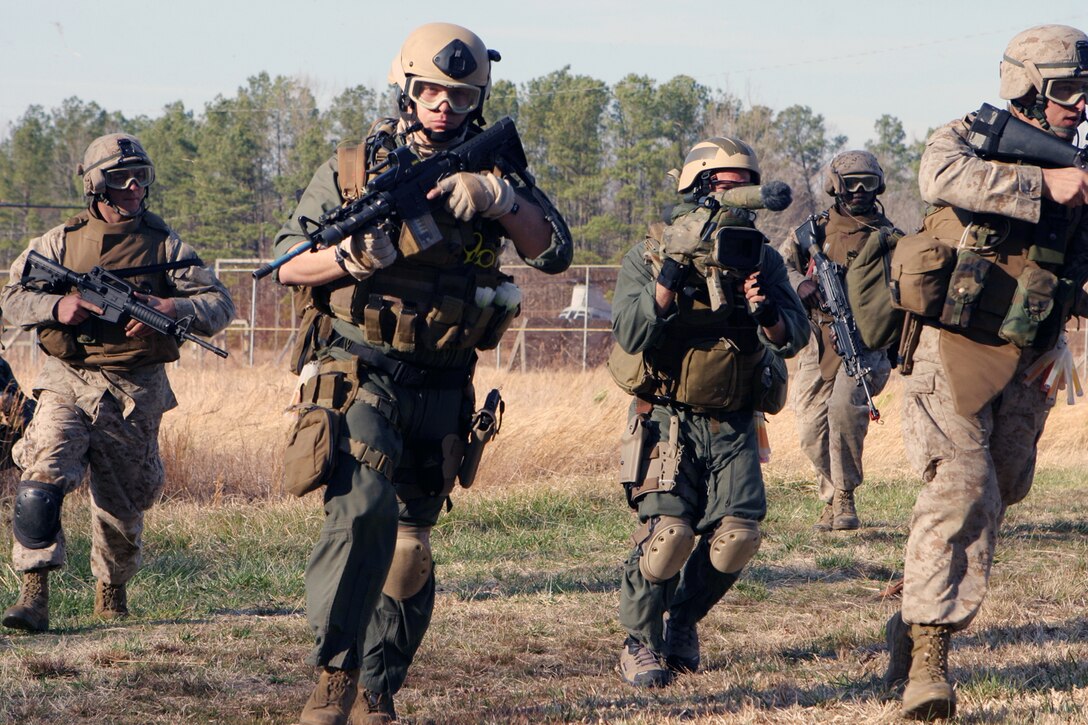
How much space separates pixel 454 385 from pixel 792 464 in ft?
28.3

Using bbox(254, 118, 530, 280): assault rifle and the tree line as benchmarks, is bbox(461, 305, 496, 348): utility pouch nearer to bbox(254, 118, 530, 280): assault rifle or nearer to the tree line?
bbox(254, 118, 530, 280): assault rifle

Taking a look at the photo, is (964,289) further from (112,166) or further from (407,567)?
(112,166)

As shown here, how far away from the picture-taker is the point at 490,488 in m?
10.3

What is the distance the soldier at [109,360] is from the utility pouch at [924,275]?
10.8 ft

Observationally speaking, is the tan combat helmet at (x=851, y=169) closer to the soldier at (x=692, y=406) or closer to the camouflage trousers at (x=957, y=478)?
the soldier at (x=692, y=406)

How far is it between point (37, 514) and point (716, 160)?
325 centimetres

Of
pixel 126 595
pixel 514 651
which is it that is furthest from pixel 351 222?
pixel 126 595

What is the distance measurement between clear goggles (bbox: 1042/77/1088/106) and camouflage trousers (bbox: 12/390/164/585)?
13.5 ft

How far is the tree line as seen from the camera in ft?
157

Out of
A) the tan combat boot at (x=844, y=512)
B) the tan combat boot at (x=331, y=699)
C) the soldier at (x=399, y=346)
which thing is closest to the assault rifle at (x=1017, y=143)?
the soldier at (x=399, y=346)

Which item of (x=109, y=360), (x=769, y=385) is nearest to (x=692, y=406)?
(x=769, y=385)

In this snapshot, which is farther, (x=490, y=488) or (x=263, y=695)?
(x=490, y=488)

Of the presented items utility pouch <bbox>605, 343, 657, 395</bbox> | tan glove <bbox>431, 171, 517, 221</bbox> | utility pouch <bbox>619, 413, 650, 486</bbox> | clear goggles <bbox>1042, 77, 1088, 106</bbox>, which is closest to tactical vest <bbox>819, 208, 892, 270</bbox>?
utility pouch <bbox>605, 343, 657, 395</bbox>

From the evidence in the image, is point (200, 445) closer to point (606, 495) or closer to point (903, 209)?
point (606, 495)
